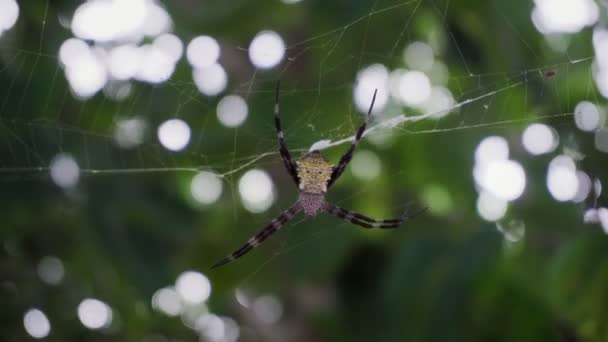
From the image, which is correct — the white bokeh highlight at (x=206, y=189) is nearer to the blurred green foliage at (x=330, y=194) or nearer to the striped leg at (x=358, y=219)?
the blurred green foliage at (x=330, y=194)

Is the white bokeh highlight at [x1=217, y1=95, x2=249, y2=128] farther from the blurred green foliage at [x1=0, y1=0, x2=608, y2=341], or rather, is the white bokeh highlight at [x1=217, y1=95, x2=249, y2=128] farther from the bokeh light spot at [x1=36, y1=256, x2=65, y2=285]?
the bokeh light spot at [x1=36, y1=256, x2=65, y2=285]


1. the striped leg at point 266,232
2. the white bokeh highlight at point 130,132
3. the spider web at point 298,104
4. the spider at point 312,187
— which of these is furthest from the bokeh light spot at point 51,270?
the spider at point 312,187

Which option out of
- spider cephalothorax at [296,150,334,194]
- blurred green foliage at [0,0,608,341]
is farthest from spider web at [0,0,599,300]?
spider cephalothorax at [296,150,334,194]

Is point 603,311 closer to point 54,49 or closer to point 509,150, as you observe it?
point 509,150

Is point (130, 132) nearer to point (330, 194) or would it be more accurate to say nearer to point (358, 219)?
point (330, 194)

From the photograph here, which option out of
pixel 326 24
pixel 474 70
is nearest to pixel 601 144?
pixel 474 70
